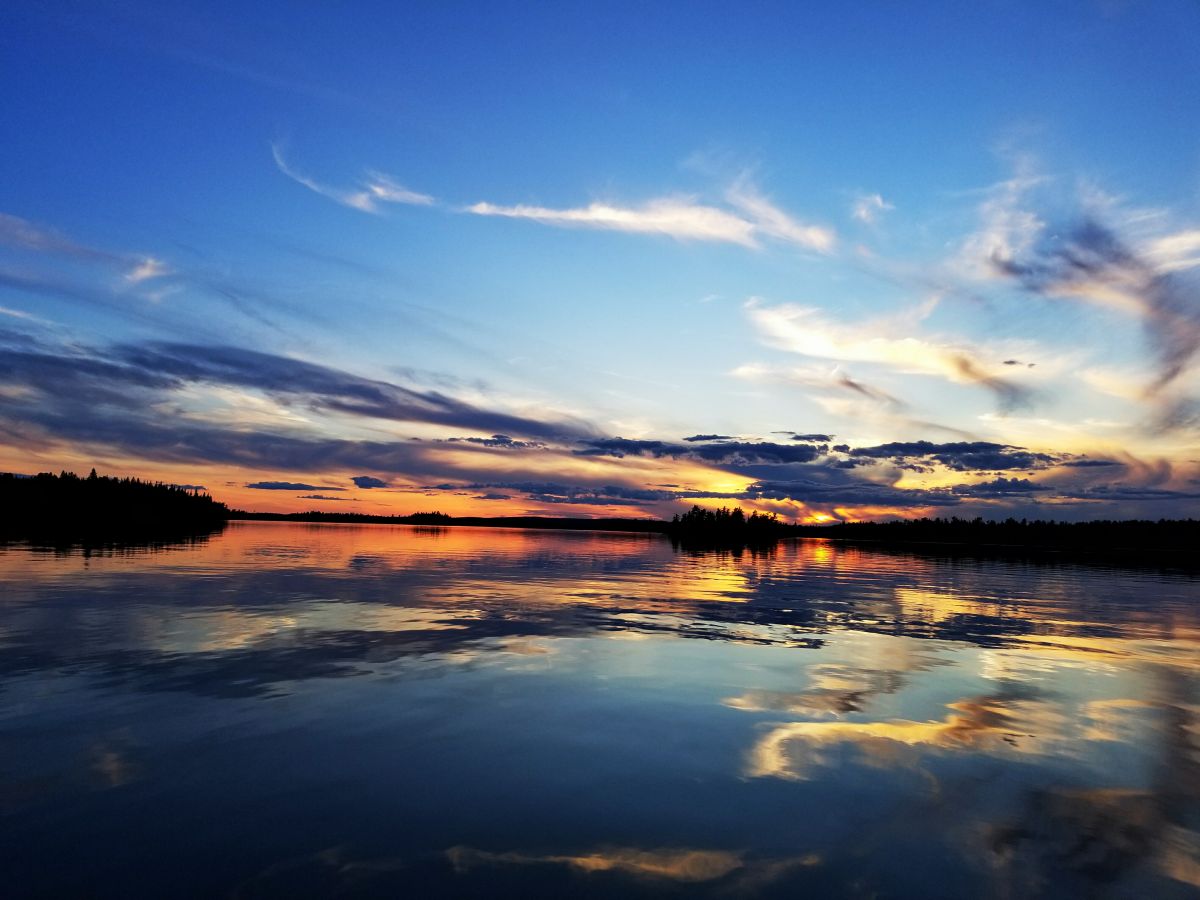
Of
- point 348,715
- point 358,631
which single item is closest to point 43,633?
point 358,631

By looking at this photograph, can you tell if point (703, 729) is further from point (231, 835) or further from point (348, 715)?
point (231, 835)

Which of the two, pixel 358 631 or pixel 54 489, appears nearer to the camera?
pixel 358 631

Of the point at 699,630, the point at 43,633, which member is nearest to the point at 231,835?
the point at 43,633

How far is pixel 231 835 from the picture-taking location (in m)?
9.11

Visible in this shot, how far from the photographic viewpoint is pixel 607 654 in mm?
22062

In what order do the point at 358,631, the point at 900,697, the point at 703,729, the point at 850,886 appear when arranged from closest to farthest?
the point at 850,886 → the point at 703,729 → the point at 900,697 → the point at 358,631

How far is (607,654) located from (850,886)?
14019mm

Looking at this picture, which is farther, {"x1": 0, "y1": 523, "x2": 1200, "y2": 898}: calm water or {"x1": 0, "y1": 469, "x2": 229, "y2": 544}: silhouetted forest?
{"x1": 0, "y1": 469, "x2": 229, "y2": 544}: silhouetted forest

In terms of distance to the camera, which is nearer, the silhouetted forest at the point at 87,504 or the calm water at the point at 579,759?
the calm water at the point at 579,759

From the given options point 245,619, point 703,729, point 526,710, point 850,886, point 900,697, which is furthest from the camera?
point 245,619

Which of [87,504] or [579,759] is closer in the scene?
[579,759]

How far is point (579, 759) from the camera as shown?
1245 centimetres

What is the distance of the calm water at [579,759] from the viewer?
8555 mm

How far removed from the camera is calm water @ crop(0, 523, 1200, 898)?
8.55 metres
